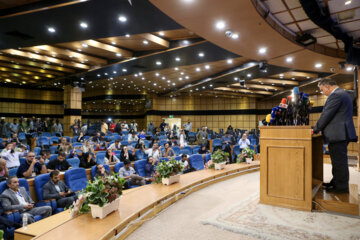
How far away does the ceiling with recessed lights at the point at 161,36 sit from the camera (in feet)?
16.4

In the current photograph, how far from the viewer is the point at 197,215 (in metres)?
2.83

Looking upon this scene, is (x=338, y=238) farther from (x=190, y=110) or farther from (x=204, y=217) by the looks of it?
(x=190, y=110)

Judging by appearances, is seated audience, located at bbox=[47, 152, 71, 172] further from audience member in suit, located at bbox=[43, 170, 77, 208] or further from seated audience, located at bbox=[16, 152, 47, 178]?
audience member in suit, located at bbox=[43, 170, 77, 208]

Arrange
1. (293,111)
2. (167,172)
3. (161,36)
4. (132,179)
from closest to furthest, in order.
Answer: (293,111), (167,172), (132,179), (161,36)

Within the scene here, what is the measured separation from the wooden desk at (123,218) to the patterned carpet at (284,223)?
2.28ft

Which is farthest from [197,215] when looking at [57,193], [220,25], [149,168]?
[220,25]

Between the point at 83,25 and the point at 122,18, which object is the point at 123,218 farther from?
the point at 83,25

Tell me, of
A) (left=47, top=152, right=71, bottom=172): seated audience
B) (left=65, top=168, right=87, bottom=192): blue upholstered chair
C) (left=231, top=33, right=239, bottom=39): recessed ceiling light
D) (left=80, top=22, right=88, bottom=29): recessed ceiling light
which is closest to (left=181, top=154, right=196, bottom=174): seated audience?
(left=65, top=168, right=87, bottom=192): blue upholstered chair

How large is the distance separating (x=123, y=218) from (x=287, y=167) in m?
1.87

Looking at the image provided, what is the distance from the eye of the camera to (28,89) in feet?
66.4

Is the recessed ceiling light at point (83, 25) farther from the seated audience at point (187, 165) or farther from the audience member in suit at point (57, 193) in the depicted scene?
the seated audience at point (187, 165)

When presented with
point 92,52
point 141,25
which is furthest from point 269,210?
point 92,52

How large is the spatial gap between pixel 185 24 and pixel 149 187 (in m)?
3.33

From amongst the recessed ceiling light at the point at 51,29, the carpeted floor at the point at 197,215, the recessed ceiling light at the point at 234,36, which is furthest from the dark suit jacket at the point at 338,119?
the recessed ceiling light at the point at 51,29
